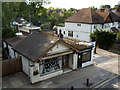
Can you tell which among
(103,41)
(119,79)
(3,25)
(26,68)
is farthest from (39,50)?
(103,41)

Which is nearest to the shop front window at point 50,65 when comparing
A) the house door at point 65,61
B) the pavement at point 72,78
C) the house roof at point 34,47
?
the house door at point 65,61

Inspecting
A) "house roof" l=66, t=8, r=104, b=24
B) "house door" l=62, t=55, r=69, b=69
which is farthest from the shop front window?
"house roof" l=66, t=8, r=104, b=24

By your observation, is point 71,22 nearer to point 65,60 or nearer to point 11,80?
point 65,60

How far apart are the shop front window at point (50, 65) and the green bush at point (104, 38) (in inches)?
518

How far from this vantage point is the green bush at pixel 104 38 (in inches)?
968

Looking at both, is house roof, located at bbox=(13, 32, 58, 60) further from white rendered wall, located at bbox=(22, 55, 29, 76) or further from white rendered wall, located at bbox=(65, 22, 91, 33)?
white rendered wall, located at bbox=(65, 22, 91, 33)

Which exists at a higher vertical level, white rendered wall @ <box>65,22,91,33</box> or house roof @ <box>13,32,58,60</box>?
white rendered wall @ <box>65,22,91,33</box>

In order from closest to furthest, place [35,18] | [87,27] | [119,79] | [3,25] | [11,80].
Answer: [11,80]
[119,79]
[3,25]
[87,27]
[35,18]

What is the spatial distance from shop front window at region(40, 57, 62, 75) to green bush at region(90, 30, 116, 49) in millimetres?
13151

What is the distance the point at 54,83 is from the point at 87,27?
20558mm

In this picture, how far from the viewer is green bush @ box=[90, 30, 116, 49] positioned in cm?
2458

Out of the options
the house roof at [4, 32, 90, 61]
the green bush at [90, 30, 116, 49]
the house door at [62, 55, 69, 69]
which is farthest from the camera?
the green bush at [90, 30, 116, 49]

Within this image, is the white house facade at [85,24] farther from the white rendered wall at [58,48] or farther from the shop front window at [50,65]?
the shop front window at [50,65]

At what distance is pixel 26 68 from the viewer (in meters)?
13.9
